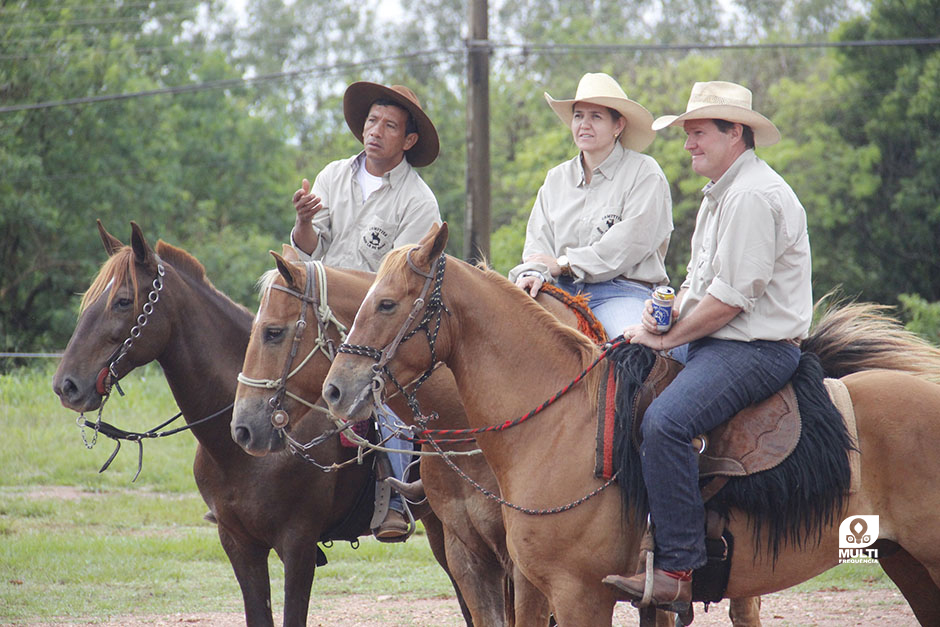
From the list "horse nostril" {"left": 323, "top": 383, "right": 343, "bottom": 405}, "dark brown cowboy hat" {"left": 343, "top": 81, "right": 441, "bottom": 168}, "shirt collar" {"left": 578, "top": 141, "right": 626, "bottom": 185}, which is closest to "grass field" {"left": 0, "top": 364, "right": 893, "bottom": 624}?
"dark brown cowboy hat" {"left": 343, "top": 81, "right": 441, "bottom": 168}

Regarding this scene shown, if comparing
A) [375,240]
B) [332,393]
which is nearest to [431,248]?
[332,393]

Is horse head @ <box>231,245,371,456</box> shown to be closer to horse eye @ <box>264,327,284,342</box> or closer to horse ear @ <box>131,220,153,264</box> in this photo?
horse eye @ <box>264,327,284,342</box>

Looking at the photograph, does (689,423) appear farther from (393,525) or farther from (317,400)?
(393,525)

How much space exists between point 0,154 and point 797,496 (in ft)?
76.6

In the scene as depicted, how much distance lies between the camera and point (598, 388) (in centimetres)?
413

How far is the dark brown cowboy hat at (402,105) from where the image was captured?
5762 mm

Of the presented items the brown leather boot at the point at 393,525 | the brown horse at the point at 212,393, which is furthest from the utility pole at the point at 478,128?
the brown horse at the point at 212,393

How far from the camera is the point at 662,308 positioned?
4.02 metres

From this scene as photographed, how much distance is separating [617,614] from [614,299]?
3.67 meters

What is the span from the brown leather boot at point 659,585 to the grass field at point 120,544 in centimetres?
450

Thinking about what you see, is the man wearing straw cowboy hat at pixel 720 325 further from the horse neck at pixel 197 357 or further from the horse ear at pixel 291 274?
the horse neck at pixel 197 357

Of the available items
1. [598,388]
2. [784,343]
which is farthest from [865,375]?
[598,388]

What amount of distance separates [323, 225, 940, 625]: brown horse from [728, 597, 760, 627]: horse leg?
5.52 ft

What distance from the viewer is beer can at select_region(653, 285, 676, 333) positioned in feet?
13.2
